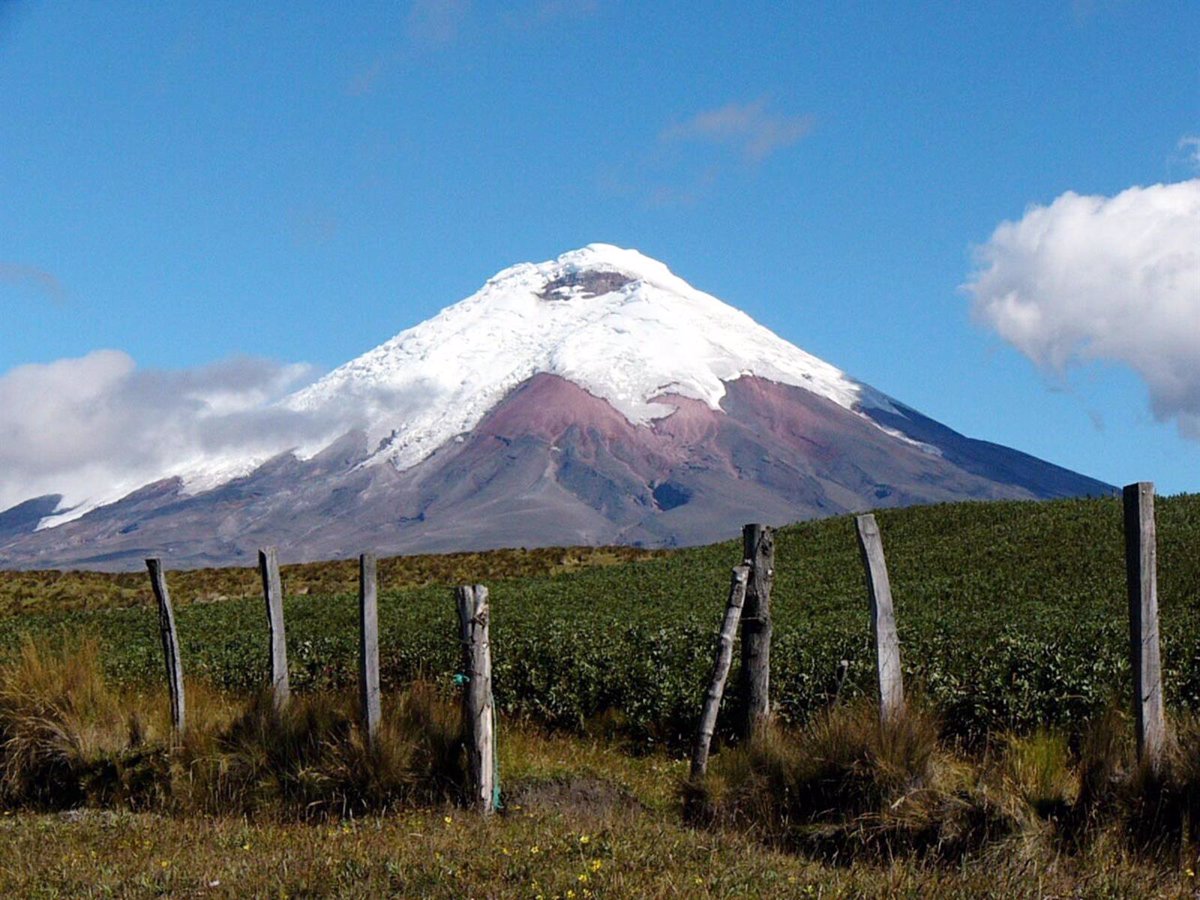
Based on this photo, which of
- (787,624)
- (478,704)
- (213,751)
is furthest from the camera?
(787,624)

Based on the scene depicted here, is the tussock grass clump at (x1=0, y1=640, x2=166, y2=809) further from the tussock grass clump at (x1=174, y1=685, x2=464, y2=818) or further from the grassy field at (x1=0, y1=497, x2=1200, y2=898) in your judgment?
the tussock grass clump at (x1=174, y1=685, x2=464, y2=818)

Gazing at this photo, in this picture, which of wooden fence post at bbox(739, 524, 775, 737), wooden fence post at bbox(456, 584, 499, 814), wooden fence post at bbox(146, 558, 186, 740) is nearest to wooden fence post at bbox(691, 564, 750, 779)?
wooden fence post at bbox(739, 524, 775, 737)

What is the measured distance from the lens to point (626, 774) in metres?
14.3

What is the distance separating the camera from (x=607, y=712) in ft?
59.2

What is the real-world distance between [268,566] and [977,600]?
19.6m

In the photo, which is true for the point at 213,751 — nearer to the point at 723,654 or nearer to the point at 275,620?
the point at 275,620

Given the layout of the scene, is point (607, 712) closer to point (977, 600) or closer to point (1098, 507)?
point (977, 600)

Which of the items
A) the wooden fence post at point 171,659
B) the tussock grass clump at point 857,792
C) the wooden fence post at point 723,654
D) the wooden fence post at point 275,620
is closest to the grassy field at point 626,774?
the tussock grass clump at point 857,792

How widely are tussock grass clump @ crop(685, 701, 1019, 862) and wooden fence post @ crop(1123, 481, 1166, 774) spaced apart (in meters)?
1.42

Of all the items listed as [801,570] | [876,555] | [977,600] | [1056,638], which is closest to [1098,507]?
[801,570]

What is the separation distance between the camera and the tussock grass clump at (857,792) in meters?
9.62

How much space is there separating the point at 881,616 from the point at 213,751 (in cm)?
716

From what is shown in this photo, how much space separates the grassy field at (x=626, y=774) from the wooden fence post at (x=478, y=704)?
29 centimetres

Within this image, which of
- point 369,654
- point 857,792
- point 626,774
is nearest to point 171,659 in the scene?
point 369,654
